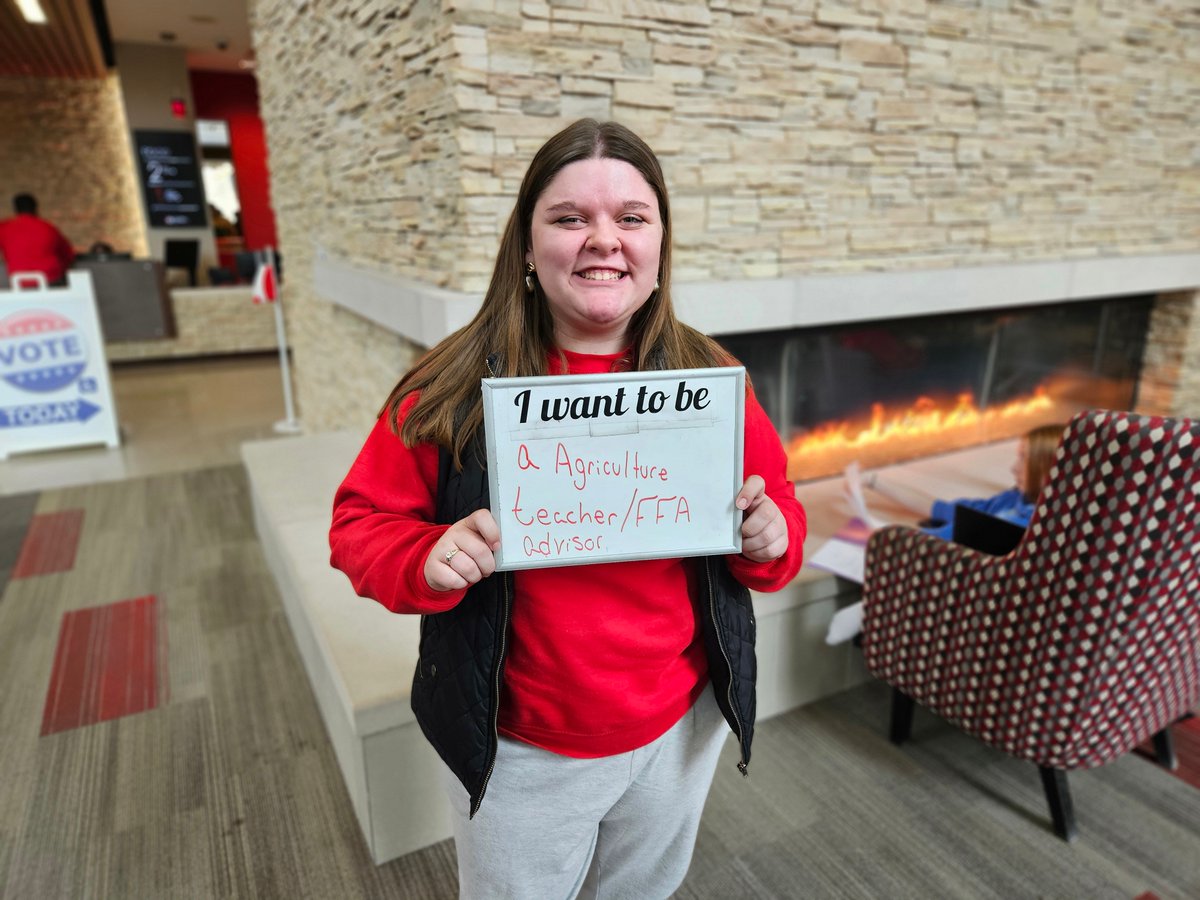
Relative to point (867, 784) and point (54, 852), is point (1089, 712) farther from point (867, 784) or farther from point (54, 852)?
point (54, 852)

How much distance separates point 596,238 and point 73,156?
11074 millimetres

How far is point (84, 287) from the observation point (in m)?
4.58

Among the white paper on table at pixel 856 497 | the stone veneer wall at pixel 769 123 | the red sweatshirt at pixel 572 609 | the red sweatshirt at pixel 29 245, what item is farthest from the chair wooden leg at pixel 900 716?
the red sweatshirt at pixel 29 245

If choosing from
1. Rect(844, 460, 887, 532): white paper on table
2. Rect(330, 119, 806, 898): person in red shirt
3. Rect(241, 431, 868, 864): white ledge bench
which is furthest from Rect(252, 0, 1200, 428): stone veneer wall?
Rect(330, 119, 806, 898): person in red shirt

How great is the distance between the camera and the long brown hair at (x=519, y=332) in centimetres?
92

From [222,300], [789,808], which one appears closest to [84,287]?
[222,300]

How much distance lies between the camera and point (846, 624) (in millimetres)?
2131

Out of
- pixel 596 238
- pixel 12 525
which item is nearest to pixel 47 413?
pixel 12 525

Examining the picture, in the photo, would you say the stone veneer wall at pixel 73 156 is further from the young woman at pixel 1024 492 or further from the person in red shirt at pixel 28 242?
the young woman at pixel 1024 492

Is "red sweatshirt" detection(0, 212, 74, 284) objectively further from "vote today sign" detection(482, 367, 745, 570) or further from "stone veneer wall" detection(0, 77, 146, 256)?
"vote today sign" detection(482, 367, 745, 570)

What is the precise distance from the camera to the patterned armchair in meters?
1.37

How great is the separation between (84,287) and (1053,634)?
5156mm

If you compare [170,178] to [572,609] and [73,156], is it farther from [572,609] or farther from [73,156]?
[572,609]

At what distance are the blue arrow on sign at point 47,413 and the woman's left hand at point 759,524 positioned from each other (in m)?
5.09
